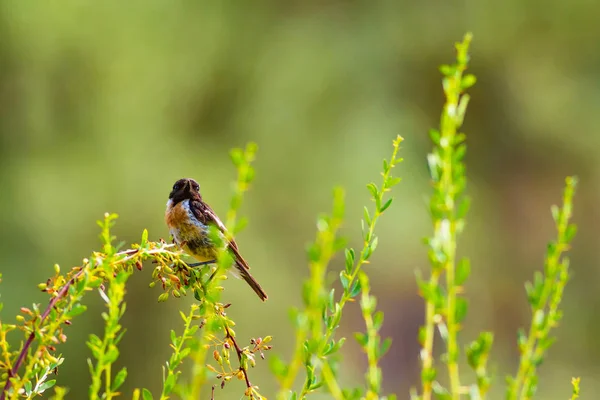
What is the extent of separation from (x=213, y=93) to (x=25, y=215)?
3.25 metres

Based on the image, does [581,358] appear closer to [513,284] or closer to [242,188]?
[513,284]

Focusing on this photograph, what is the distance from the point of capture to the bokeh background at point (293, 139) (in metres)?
9.16

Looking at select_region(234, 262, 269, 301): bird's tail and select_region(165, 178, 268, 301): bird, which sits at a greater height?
select_region(165, 178, 268, 301): bird

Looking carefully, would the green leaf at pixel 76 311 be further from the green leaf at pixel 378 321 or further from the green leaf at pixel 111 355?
the green leaf at pixel 378 321

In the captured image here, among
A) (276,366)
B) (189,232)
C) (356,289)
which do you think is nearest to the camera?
Answer: (276,366)

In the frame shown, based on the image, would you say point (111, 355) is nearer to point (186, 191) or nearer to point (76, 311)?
point (76, 311)

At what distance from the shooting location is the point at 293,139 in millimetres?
10977

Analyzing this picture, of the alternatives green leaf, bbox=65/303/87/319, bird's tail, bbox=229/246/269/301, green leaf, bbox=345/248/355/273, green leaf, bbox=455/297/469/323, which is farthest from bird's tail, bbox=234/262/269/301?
green leaf, bbox=455/297/469/323

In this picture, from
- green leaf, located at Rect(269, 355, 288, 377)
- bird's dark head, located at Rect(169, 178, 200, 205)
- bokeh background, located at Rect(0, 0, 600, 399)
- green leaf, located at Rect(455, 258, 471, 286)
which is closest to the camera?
green leaf, located at Rect(269, 355, 288, 377)

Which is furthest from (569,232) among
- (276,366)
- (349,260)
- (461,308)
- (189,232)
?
(189,232)

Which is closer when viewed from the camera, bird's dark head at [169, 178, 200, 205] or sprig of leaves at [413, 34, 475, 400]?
sprig of leaves at [413, 34, 475, 400]

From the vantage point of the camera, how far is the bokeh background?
30.1 feet

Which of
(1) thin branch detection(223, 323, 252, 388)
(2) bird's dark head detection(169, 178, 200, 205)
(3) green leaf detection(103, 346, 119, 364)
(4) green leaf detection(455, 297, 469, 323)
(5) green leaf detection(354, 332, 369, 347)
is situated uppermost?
(2) bird's dark head detection(169, 178, 200, 205)

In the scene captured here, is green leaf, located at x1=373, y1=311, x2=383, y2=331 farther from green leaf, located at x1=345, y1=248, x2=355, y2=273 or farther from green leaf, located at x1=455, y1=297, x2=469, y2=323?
green leaf, located at x1=345, y1=248, x2=355, y2=273
